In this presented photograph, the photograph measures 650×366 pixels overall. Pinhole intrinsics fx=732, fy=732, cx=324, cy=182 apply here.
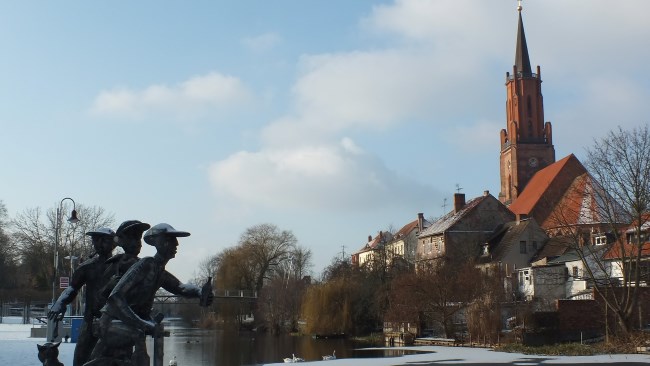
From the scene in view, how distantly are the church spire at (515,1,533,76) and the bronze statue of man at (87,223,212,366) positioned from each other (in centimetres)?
10092

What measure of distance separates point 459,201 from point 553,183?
41.5ft

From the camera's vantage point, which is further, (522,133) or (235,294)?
(522,133)

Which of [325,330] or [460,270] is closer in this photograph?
[460,270]

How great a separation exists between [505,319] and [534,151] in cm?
6146

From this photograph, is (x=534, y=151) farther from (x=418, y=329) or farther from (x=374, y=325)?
(x=418, y=329)

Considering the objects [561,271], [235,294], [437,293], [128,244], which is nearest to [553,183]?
[561,271]

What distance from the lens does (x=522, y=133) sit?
101m

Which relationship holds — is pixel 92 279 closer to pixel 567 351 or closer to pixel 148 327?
pixel 148 327

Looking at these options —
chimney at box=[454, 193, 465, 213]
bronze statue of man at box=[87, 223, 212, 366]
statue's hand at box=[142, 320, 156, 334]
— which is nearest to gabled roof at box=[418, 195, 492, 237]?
chimney at box=[454, 193, 465, 213]

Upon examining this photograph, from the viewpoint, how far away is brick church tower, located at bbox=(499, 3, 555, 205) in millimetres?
98812

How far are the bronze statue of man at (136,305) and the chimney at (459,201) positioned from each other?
65.8 m

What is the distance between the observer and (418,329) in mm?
47594

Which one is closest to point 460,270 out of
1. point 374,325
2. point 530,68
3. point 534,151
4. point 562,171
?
point 374,325

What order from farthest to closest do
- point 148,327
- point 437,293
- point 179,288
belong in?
point 437,293 < point 179,288 < point 148,327
